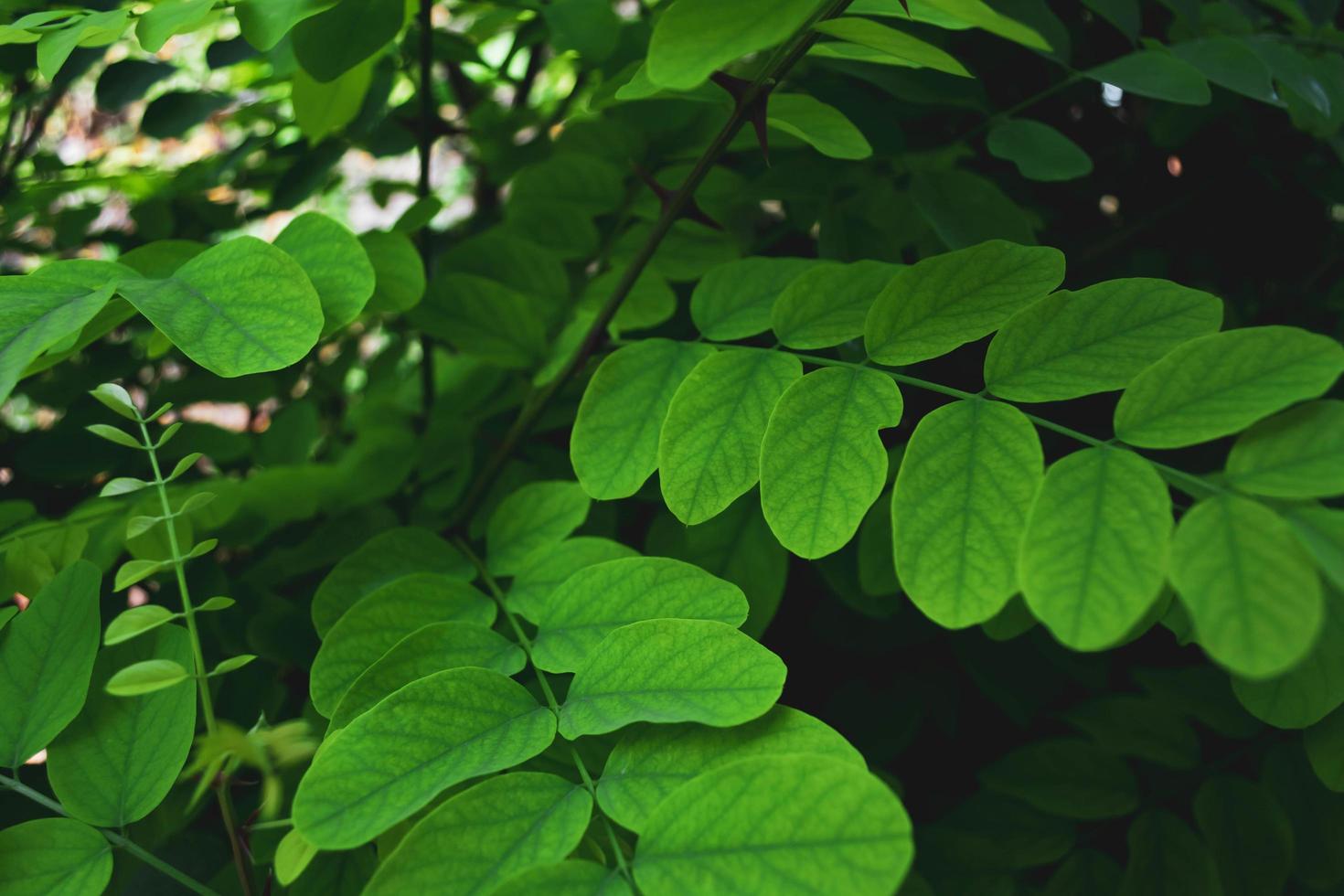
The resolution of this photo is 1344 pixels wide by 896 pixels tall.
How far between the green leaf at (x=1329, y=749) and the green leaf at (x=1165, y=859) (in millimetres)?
154

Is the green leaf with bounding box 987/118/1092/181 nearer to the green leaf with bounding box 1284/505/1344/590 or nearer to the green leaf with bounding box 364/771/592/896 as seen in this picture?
the green leaf with bounding box 1284/505/1344/590

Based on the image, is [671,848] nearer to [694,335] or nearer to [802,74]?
[694,335]

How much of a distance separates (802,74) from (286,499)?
603 millimetres

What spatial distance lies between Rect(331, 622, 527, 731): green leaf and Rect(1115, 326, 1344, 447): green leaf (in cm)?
36

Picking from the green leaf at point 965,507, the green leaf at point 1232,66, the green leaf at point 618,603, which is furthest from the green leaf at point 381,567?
the green leaf at point 1232,66

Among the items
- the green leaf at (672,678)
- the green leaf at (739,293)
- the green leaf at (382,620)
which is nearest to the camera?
the green leaf at (672,678)

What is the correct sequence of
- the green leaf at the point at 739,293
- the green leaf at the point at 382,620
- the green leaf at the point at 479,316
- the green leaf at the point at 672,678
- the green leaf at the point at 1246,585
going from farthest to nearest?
1. the green leaf at the point at 479,316
2. the green leaf at the point at 739,293
3. the green leaf at the point at 382,620
4. the green leaf at the point at 672,678
5. the green leaf at the point at 1246,585

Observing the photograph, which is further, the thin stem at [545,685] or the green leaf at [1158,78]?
the green leaf at [1158,78]

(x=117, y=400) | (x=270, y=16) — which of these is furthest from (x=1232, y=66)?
(x=117, y=400)

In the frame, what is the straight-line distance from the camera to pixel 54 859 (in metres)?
0.51

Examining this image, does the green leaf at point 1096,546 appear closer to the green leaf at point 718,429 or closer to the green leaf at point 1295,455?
the green leaf at point 1295,455

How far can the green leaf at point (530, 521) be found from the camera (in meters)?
0.70

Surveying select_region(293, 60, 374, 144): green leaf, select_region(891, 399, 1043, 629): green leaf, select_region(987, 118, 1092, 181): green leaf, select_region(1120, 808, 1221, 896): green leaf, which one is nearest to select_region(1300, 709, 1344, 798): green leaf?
select_region(1120, 808, 1221, 896): green leaf

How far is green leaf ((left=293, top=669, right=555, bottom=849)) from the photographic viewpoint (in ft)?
1.42
